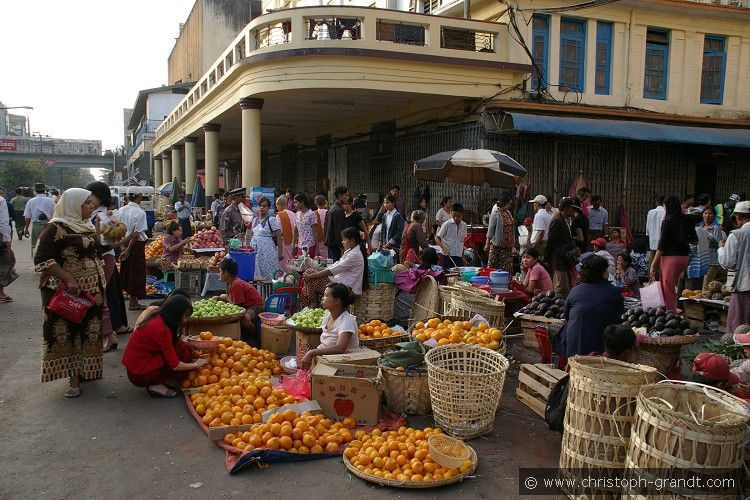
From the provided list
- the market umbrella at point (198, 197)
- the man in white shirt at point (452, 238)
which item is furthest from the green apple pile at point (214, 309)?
the market umbrella at point (198, 197)

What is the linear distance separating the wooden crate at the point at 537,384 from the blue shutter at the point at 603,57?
11364 mm

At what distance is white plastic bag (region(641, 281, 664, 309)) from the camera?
6.56 meters

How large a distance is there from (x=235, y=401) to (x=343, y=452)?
3.84ft

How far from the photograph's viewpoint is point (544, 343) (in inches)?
237

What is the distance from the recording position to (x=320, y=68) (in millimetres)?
12539

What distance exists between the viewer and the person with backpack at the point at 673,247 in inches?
295

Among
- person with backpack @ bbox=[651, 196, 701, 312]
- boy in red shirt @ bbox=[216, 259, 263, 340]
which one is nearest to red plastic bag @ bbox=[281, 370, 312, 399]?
boy in red shirt @ bbox=[216, 259, 263, 340]

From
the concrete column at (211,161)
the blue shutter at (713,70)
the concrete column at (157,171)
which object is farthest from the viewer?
the concrete column at (157,171)

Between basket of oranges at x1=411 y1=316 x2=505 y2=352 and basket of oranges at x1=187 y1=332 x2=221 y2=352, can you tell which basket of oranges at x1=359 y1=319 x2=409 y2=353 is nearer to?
basket of oranges at x1=411 y1=316 x2=505 y2=352

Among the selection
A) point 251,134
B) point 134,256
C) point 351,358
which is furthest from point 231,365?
point 251,134

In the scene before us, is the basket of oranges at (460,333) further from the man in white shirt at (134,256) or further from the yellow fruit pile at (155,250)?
the yellow fruit pile at (155,250)

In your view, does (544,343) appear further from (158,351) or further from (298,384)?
(158,351)

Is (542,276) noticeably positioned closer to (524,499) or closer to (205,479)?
(524,499)

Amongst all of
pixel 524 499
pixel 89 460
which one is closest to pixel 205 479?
pixel 89 460
